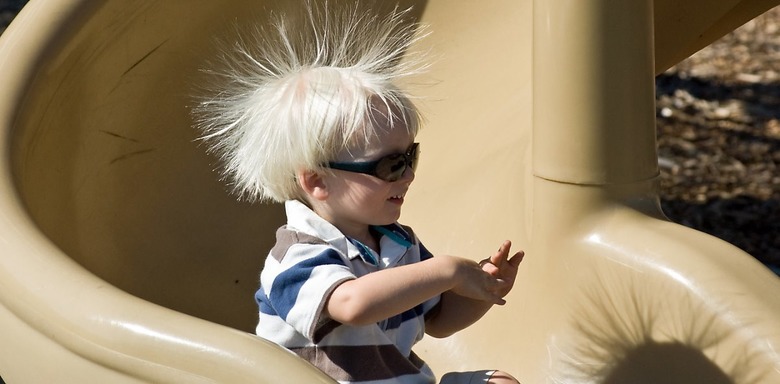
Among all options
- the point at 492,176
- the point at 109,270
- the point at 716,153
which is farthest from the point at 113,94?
the point at 716,153

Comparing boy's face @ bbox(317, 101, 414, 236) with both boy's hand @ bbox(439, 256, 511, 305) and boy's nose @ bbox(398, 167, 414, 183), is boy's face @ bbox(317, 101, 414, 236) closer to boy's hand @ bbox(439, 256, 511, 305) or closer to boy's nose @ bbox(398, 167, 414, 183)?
boy's nose @ bbox(398, 167, 414, 183)

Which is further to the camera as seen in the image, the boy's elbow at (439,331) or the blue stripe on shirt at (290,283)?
the boy's elbow at (439,331)

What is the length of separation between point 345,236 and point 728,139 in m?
2.17

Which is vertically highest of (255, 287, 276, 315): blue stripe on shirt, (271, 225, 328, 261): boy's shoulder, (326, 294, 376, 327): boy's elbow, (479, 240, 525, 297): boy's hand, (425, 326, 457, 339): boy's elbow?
(271, 225, 328, 261): boy's shoulder

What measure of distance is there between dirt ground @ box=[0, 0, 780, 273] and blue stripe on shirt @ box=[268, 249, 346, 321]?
170 cm

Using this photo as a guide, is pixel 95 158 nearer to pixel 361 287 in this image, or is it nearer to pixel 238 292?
pixel 238 292

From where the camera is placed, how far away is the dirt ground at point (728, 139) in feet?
9.85

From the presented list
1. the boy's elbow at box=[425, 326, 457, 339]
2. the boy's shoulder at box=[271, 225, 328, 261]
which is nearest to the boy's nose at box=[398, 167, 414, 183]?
the boy's shoulder at box=[271, 225, 328, 261]

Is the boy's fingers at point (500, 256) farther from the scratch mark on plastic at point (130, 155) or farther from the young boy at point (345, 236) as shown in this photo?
the scratch mark on plastic at point (130, 155)

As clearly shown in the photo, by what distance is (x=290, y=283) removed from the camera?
1355 millimetres

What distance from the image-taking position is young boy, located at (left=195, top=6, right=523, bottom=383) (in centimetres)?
134

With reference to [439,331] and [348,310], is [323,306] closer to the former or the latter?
[348,310]

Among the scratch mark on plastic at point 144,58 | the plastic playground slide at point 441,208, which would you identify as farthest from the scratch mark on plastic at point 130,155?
the scratch mark on plastic at point 144,58

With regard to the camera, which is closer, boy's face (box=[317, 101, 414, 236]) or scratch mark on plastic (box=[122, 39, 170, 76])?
boy's face (box=[317, 101, 414, 236])
